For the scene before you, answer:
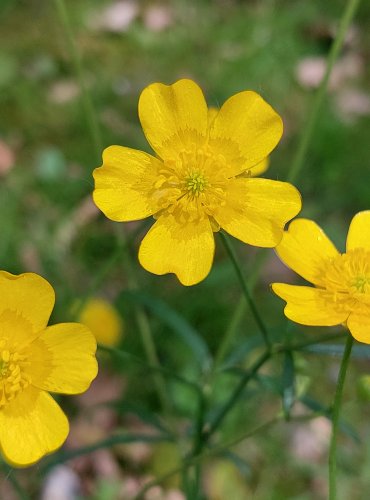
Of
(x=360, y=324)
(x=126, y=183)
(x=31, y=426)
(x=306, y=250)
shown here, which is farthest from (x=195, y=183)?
(x=31, y=426)

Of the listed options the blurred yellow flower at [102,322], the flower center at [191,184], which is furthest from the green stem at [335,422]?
the blurred yellow flower at [102,322]

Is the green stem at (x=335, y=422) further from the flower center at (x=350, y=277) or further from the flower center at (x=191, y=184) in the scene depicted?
the flower center at (x=191, y=184)

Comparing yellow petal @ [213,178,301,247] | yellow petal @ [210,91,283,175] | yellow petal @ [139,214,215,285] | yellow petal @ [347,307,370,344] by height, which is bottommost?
yellow petal @ [347,307,370,344]

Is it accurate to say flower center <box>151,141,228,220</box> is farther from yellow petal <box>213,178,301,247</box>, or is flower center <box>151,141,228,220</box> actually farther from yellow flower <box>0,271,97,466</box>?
yellow flower <box>0,271,97,466</box>

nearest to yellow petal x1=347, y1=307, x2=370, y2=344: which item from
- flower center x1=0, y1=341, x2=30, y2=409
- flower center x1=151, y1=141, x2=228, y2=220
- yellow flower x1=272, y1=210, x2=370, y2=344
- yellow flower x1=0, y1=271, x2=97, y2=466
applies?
yellow flower x1=272, y1=210, x2=370, y2=344

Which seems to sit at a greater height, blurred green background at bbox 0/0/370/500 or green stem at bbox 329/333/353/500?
green stem at bbox 329/333/353/500

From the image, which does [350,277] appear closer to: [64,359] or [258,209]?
[258,209]
